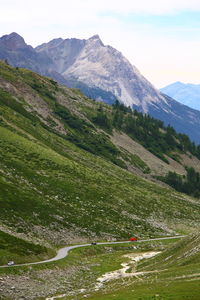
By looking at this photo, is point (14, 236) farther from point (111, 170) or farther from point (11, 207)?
point (111, 170)

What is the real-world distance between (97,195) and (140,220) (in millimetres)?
16051

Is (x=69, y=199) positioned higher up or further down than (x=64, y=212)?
higher up

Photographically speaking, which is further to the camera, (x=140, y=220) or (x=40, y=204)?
(x=140, y=220)

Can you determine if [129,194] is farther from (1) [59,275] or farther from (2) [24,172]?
(1) [59,275]

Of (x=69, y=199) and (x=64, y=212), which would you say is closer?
(x=64, y=212)

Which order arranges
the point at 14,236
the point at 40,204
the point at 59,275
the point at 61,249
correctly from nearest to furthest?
the point at 59,275 → the point at 14,236 → the point at 61,249 → the point at 40,204

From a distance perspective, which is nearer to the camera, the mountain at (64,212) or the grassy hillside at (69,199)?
the mountain at (64,212)

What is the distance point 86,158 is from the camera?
653 feet

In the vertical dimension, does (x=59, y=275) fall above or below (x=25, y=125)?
below

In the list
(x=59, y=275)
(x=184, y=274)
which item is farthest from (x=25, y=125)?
(x=184, y=274)

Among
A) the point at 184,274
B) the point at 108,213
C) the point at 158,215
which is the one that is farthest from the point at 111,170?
the point at 184,274

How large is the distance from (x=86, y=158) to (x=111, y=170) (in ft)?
40.7

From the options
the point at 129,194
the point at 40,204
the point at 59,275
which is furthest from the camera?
the point at 129,194

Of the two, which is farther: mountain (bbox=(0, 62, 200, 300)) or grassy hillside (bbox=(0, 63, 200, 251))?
grassy hillside (bbox=(0, 63, 200, 251))
